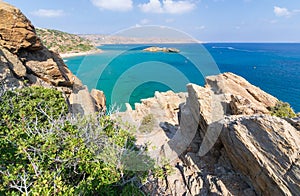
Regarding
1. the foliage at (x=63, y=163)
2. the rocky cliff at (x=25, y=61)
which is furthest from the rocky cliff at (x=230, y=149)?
the rocky cliff at (x=25, y=61)

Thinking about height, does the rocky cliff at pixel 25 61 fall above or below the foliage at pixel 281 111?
above

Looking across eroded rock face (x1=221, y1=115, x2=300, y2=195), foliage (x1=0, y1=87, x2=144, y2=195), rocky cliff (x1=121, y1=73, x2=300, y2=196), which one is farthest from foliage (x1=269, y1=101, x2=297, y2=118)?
foliage (x1=0, y1=87, x2=144, y2=195)

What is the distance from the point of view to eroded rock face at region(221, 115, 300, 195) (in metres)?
5.74

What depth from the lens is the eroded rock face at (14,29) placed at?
37.1ft

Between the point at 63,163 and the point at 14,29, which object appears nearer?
the point at 63,163

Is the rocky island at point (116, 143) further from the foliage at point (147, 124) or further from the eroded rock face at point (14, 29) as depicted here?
the foliage at point (147, 124)

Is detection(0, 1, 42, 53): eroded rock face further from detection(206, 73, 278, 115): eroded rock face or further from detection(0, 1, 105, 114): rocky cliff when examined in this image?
detection(206, 73, 278, 115): eroded rock face

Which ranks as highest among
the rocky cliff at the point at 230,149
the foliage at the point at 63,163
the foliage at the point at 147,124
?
the foliage at the point at 63,163

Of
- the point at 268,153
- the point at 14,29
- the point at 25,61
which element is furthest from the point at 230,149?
the point at 14,29

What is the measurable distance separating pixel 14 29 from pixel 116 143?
36.7 feet

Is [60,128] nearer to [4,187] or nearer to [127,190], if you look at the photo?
[4,187]

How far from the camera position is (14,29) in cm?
1167

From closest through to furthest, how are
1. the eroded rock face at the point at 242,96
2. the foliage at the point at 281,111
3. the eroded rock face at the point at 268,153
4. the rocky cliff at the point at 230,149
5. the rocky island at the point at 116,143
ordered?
the rocky island at the point at 116,143 < the eroded rock face at the point at 268,153 < the rocky cliff at the point at 230,149 < the eroded rock face at the point at 242,96 < the foliage at the point at 281,111

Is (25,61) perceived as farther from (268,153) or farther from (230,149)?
(268,153)
